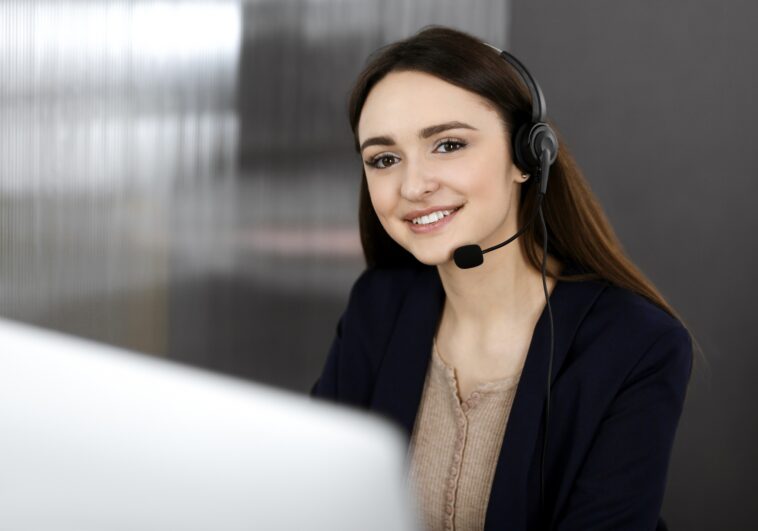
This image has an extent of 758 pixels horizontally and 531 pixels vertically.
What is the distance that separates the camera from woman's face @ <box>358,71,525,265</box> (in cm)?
124

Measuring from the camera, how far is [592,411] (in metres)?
1.16

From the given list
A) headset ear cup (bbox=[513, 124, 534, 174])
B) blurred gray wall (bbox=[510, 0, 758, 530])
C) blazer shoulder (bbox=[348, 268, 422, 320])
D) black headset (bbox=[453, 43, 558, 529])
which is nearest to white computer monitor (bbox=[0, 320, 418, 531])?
black headset (bbox=[453, 43, 558, 529])

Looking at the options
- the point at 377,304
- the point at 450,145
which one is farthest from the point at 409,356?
the point at 450,145

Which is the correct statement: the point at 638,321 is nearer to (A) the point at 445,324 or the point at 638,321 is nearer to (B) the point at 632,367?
(B) the point at 632,367

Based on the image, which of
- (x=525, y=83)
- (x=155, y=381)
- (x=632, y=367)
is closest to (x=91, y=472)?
(x=155, y=381)

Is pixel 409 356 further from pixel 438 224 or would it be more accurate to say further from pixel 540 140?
pixel 540 140

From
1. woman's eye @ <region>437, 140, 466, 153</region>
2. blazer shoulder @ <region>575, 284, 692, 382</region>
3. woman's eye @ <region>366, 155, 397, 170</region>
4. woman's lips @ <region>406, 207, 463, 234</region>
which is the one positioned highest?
woman's eye @ <region>437, 140, 466, 153</region>

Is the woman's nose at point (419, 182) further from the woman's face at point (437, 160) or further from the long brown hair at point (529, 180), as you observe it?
the long brown hair at point (529, 180)

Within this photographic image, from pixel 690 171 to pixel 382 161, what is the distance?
1.06 metres

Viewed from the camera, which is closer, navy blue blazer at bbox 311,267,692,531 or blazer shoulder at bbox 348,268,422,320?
navy blue blazer at bbox 311,267,692,531

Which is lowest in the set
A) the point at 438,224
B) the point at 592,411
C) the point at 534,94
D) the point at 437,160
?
the point at 592,411

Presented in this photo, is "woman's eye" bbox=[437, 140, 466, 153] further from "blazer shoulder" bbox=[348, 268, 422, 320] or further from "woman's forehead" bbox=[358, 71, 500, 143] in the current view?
"blazer shoulder" bbox=[348, 268, 422, 320]

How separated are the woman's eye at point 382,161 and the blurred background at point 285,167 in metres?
0.35

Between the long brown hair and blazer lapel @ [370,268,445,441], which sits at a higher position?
the long brown hair
